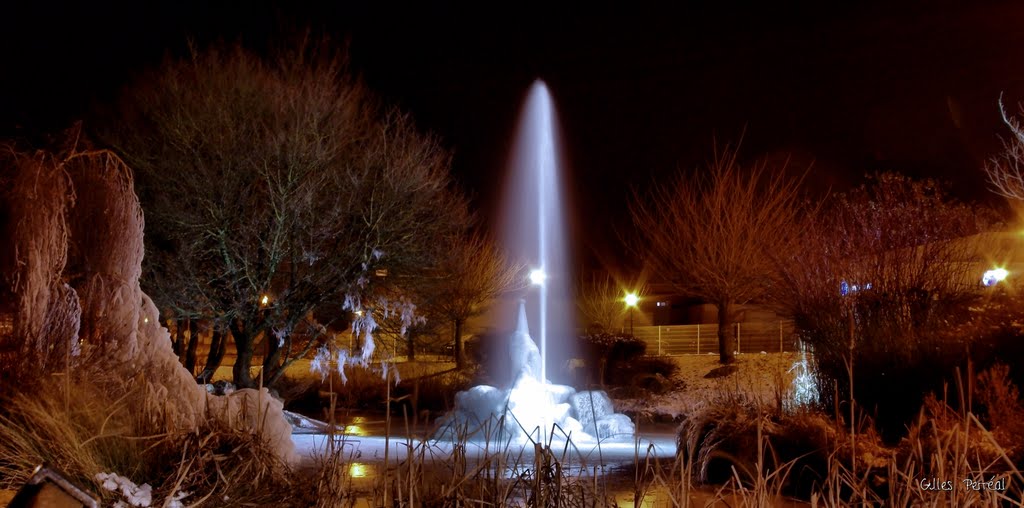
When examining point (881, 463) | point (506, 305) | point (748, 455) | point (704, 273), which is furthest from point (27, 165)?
point (506, 305)

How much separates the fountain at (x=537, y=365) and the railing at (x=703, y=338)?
4229 millimetres

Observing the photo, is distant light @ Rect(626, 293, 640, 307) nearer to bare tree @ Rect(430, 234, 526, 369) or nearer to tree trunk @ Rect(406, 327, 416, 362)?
bare tree @ Rect(430, 234, 526, 369)

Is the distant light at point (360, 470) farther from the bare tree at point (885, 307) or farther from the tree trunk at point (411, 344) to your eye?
the tree trunk at point (411, 344)

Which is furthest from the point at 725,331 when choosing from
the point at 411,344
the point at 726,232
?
the point at 411,344

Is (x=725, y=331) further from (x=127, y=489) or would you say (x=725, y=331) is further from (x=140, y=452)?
(x=127, y=489)

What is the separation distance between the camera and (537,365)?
2222 cm

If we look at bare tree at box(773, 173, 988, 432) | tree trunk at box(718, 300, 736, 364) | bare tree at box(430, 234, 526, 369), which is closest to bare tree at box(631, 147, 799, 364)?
tree trunk at box(718, 300, 736, 364)

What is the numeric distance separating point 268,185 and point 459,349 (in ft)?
57.5

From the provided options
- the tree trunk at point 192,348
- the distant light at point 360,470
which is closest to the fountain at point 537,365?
the distant light at point 360,470

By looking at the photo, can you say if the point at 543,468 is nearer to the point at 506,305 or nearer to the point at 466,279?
the point at 466,279

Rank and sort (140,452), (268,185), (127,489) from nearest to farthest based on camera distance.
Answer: (127,489) < (140,452) < (268,185)

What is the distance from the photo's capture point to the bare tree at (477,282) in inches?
1439

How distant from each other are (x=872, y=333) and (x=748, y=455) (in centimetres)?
359
